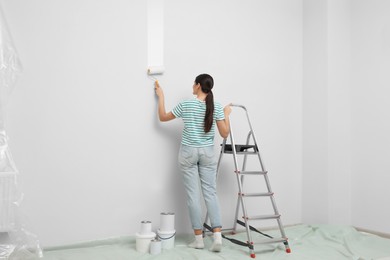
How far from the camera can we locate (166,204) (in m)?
3.46

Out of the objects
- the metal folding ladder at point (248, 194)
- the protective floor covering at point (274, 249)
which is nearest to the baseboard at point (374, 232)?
the protective floor covering at point (274, 249)

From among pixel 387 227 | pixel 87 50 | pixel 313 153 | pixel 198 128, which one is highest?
pixel 87 50

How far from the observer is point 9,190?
2668 mm

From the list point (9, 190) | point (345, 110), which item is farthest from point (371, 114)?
point (9, 190)

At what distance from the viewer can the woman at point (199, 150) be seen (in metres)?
3.19

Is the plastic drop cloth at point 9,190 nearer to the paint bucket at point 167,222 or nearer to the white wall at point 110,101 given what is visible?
the white wall at point 110,101

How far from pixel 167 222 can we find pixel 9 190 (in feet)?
4.05

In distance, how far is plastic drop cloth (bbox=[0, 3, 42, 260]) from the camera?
263cm

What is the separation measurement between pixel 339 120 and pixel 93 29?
274 centimetres

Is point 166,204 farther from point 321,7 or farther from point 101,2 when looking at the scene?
point 321,7

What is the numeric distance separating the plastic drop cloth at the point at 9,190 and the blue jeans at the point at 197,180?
121 centimetres

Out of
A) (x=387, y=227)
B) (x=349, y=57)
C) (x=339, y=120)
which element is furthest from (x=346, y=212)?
(x=349, y=57)

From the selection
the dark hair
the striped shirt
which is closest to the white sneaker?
the striped shirt

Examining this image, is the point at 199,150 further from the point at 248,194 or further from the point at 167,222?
the point at 167,222
